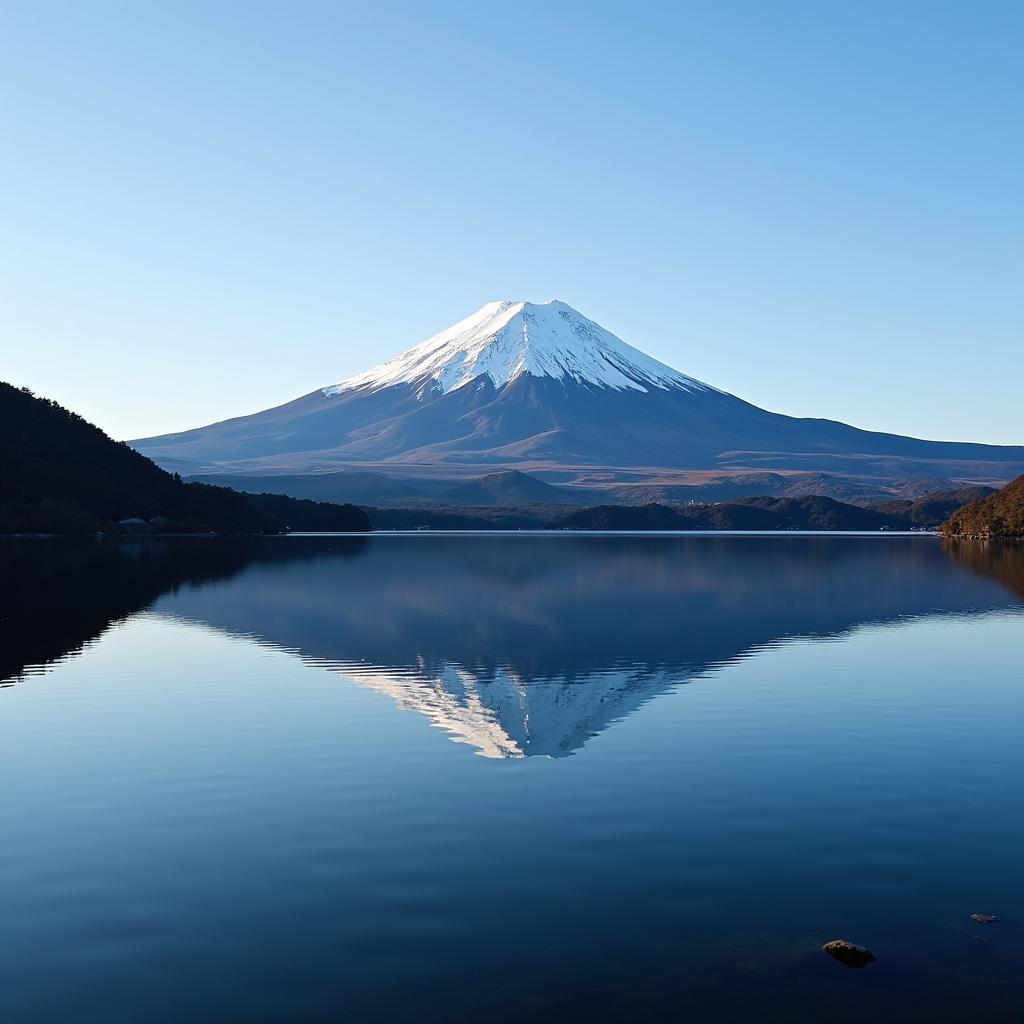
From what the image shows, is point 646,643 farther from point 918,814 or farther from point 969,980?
point 969,980

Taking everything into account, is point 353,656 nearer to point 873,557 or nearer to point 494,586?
point 494,586

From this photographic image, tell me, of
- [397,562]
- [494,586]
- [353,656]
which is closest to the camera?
[353,656]

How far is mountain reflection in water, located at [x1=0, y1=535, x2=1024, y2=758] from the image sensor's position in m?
34.8

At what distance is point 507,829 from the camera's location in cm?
1962

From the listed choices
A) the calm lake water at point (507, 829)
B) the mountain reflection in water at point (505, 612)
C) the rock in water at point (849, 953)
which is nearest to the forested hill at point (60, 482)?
the mountain reflection in water at point (505, 612)

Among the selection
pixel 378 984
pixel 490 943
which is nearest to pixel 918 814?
pixel 490 943

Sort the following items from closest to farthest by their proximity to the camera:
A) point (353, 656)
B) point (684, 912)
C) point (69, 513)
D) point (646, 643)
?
point (684, 912) < point (353, 656) < point (646, 643) < point (69, 513)

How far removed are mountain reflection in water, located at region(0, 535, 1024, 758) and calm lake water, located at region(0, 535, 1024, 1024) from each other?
0.42 meters

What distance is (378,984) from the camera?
524 inches

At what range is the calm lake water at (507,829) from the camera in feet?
43.9

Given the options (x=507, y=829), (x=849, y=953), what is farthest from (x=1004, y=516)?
(x=849, y=953)

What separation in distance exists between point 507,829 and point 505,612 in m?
42.1

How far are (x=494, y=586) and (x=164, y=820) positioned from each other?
61535 millimetres

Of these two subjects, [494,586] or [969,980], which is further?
[494,586]
